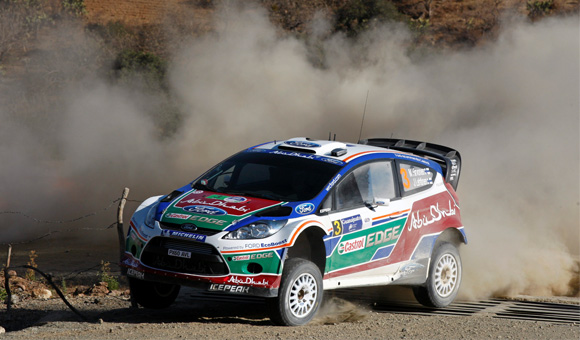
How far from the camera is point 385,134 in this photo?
911 inches

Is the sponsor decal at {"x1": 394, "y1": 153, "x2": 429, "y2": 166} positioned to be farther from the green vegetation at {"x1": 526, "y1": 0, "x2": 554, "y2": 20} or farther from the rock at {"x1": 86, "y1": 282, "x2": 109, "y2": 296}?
the green vegetation at {"x1": 526, "y1": 0, "x2": 554, "y2": 20}

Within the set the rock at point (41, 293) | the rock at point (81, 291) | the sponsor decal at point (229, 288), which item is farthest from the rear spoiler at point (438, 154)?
the rock at point (41, 293)

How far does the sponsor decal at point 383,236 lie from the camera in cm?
838

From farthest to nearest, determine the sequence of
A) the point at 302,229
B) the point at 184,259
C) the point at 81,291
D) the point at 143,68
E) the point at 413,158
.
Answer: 1. the point at 143,68
2. the point at 81,291
3. the point at 413,158
4. the point at 302,229
5. the point at 184,259

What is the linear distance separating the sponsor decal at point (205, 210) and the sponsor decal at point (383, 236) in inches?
60.5

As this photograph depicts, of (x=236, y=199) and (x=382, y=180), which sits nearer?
(x=236, y=199)

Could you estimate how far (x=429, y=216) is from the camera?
9.12 metres

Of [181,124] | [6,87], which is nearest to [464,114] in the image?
[181,124]

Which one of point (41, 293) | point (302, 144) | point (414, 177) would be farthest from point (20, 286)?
point (414, 177)

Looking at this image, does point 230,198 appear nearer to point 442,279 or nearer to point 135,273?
point 135,273

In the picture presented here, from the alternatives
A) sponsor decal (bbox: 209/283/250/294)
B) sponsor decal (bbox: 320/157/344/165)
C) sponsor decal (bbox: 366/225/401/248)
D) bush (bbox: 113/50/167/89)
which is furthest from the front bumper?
bush (bbox: 113/50/167/89)

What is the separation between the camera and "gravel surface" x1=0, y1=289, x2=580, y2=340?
7.42m

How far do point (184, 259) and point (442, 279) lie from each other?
10.1ft

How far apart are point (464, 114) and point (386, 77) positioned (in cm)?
356
